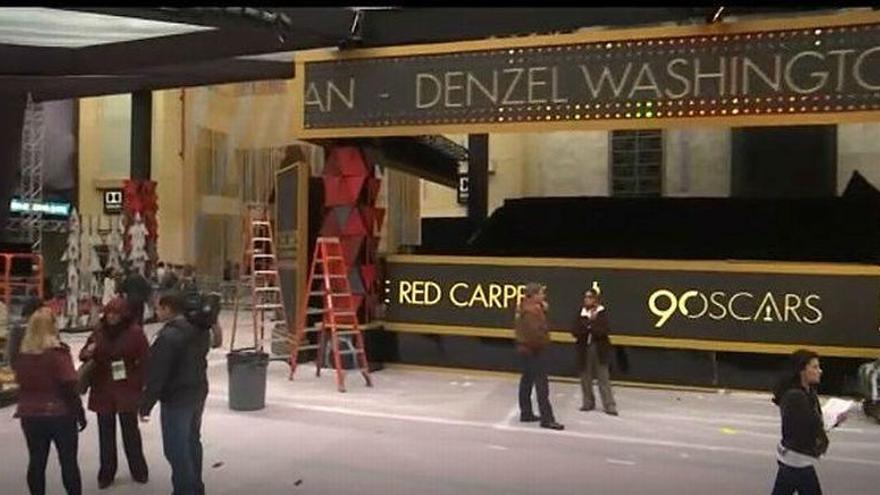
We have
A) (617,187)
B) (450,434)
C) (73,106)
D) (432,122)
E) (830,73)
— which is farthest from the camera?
(73,106)

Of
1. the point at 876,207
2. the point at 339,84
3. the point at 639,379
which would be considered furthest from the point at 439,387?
the point at 876,207

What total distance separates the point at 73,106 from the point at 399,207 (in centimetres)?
1323

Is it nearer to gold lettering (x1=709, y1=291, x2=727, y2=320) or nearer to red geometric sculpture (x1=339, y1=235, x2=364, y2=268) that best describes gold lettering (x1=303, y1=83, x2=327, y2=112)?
red geometric sculpture (x1=339, y1=235, x2=364, y2=268)

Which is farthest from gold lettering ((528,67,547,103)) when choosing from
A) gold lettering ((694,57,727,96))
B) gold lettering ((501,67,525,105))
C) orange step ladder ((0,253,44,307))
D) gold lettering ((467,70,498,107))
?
orange step ladder ((0,253,44,307))

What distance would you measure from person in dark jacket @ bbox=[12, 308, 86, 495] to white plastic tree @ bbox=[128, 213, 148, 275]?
660 inches

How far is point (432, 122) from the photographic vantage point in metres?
14.1

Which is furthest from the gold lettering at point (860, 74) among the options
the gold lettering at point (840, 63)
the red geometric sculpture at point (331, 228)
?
the red geometric sculpture at point (331, 228)

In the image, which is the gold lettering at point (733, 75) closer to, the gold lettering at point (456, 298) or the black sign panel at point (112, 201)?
the gold lettering at point (456, 298)

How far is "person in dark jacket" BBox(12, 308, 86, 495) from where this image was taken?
6.38 meters

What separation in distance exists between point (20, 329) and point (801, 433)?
8024mm

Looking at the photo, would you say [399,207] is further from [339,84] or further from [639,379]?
[639,379]

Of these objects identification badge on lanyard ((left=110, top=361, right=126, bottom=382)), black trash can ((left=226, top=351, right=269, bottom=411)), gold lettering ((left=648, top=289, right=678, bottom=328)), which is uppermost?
gold lettering ((left=648, top=289, right=678, bottom=328))

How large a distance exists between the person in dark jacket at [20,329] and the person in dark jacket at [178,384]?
1.30m

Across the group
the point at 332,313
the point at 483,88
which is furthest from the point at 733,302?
the point at 332,313
